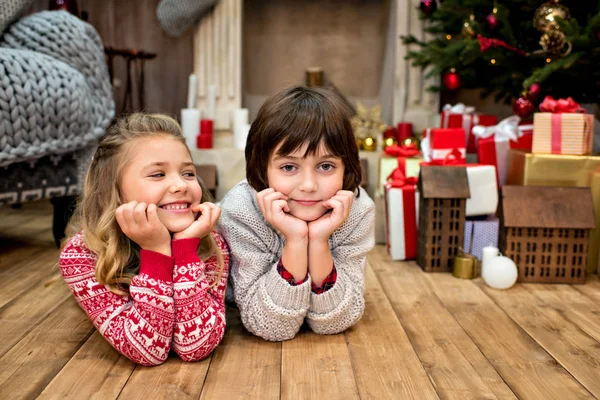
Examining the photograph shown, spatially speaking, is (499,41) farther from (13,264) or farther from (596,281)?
(13,264)

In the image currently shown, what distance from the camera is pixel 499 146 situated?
1957 mm

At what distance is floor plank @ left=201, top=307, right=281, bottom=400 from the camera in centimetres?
93

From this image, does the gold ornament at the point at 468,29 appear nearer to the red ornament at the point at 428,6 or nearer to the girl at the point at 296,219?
the red ornament at the point at 428,6

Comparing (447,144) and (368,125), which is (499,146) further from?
(368,125)

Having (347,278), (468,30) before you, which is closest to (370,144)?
(468,30)

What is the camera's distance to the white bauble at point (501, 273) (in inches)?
59.8

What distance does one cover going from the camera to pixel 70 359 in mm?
1055

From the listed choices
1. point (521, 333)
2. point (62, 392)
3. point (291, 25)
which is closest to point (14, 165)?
point (62, 392)

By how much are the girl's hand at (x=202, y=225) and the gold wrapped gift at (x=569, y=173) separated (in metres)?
1.05

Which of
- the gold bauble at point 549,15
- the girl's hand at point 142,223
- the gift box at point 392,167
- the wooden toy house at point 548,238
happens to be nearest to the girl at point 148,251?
the girl's hand at point 142,223

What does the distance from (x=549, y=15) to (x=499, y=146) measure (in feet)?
1.37

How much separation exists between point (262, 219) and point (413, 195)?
2.51 feet

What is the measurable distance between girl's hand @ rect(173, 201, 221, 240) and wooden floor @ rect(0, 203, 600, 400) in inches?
8.6

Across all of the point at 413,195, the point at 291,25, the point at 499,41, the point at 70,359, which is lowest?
the point at 70,359
